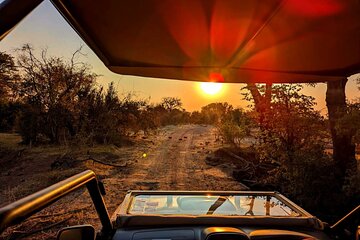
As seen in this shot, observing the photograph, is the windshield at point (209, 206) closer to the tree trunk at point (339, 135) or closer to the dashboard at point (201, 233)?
the dashboard at point (201, 233)

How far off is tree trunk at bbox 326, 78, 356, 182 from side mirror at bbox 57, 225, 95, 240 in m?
9.02

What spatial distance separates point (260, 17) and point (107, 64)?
1.26 meters

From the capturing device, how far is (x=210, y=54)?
111 inches

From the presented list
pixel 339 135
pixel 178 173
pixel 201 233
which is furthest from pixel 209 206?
pixel 178 173

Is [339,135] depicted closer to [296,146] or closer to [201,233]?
[296,146]

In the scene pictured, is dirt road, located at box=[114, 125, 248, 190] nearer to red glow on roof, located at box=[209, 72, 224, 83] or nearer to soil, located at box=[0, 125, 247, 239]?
soil, located at box=[0, 125, 247, 239]

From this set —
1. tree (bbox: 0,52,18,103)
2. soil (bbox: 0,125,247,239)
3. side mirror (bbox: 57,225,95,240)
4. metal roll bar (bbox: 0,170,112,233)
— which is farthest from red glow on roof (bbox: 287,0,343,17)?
tree (bbox: 0,52,18,103)

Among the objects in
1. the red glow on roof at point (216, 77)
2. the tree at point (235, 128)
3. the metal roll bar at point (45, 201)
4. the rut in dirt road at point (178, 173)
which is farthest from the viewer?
the tree at point (235, 128)

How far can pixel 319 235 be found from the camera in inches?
86.8

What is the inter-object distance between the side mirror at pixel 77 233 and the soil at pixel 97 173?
4.88m

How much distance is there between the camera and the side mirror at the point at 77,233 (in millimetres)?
1793

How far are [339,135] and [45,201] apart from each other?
10.1 metres

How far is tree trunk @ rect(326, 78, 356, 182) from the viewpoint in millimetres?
10047

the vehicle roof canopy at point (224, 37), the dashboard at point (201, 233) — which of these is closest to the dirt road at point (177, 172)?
the vehicle roof canopy at point (224, 37)
